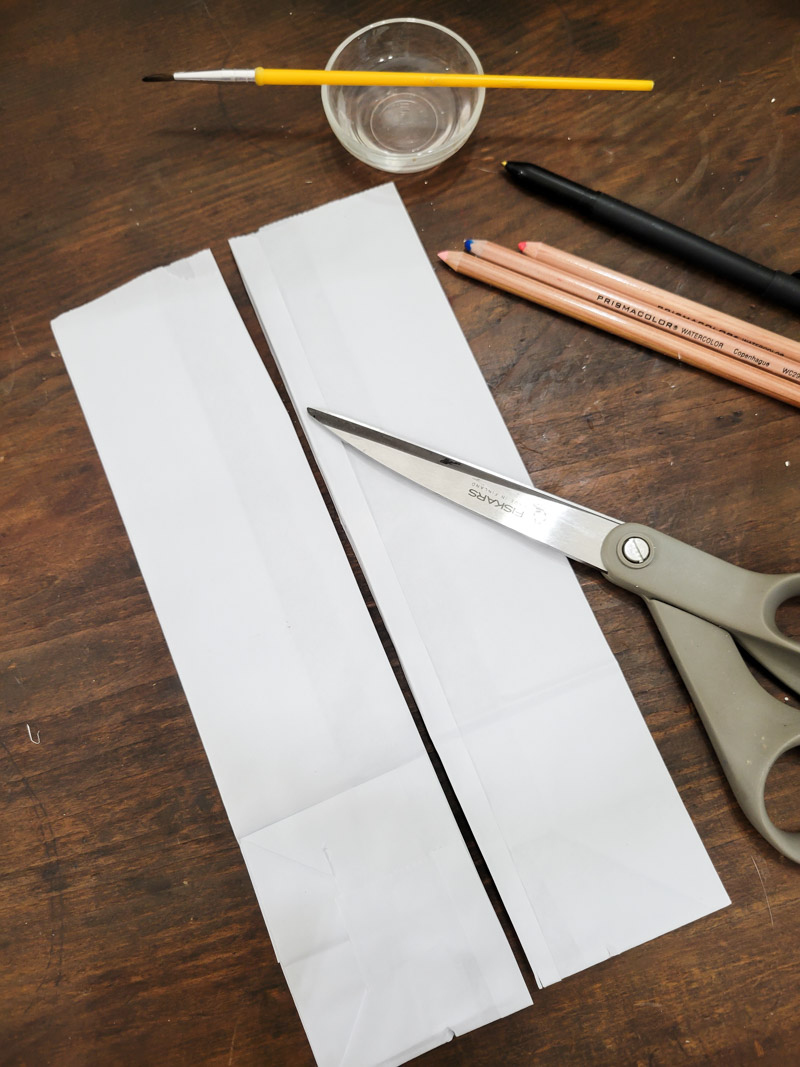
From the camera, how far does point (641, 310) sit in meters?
0.53

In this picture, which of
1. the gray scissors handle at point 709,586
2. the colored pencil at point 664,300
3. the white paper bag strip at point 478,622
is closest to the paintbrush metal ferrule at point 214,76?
the white paper bag strip at point 478,622

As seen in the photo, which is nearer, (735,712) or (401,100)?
(735,712)

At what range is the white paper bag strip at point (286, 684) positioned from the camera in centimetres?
48

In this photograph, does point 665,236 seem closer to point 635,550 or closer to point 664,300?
point 664,300

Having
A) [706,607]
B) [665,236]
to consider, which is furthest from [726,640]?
[665,236]

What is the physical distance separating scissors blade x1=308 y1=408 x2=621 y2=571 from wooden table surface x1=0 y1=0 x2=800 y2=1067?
4 cm

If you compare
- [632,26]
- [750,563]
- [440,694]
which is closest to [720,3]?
[632,26]

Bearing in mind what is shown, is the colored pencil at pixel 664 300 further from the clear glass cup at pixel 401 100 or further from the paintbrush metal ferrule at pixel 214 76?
the paintbrush metal ferrule at pixel 214 76

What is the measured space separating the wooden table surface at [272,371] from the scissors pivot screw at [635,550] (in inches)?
1.6

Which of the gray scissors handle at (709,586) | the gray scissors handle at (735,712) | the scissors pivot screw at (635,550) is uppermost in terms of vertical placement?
the scissors pivot screw at (635,550)

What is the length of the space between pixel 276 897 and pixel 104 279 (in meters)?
0.45

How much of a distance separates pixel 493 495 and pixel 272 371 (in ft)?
0.62

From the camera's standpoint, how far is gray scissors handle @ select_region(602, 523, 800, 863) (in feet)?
1.53

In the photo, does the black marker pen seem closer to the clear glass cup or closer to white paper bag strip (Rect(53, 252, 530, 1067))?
the clear glass cup
